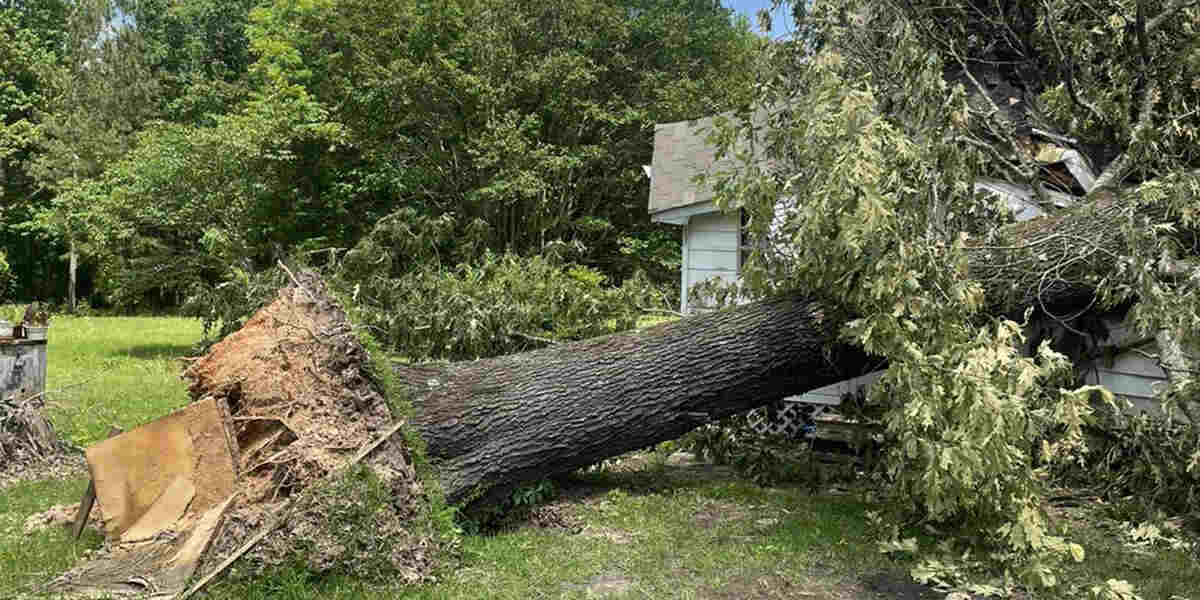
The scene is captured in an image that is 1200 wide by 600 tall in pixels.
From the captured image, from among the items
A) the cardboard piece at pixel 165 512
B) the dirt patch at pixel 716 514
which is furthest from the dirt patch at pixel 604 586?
the cardboard piece at pixel 165 512

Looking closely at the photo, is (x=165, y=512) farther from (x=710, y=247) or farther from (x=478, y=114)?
(x=478, y=114)

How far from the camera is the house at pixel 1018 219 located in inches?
269

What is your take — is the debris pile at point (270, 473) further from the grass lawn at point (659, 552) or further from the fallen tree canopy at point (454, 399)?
the grass lawn at point (659, 552)

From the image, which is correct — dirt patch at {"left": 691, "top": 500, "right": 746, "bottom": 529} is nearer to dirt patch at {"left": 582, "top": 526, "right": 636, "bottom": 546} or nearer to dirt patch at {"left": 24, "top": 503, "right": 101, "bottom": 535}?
dirt patch at {"left": 582, "top": 526, "right": 636, "bottom": 546}

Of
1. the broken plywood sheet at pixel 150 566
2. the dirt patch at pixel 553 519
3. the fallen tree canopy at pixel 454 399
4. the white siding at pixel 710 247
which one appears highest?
the white siding at pixel 710 247

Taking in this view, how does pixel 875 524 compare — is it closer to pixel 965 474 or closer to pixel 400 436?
pixel 965 474

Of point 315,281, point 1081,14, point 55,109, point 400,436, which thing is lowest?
point 400,436

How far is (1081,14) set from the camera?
21.1 ft

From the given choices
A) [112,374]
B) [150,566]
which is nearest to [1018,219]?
[150,566]

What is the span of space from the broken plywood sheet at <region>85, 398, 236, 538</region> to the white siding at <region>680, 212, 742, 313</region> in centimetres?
595

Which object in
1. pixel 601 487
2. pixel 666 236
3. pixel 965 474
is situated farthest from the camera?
pixel 666 236

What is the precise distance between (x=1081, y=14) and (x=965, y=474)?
13.6 ft

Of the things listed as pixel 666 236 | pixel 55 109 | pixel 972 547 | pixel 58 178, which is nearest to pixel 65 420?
pixel 972 547

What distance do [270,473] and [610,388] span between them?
2.02 m
